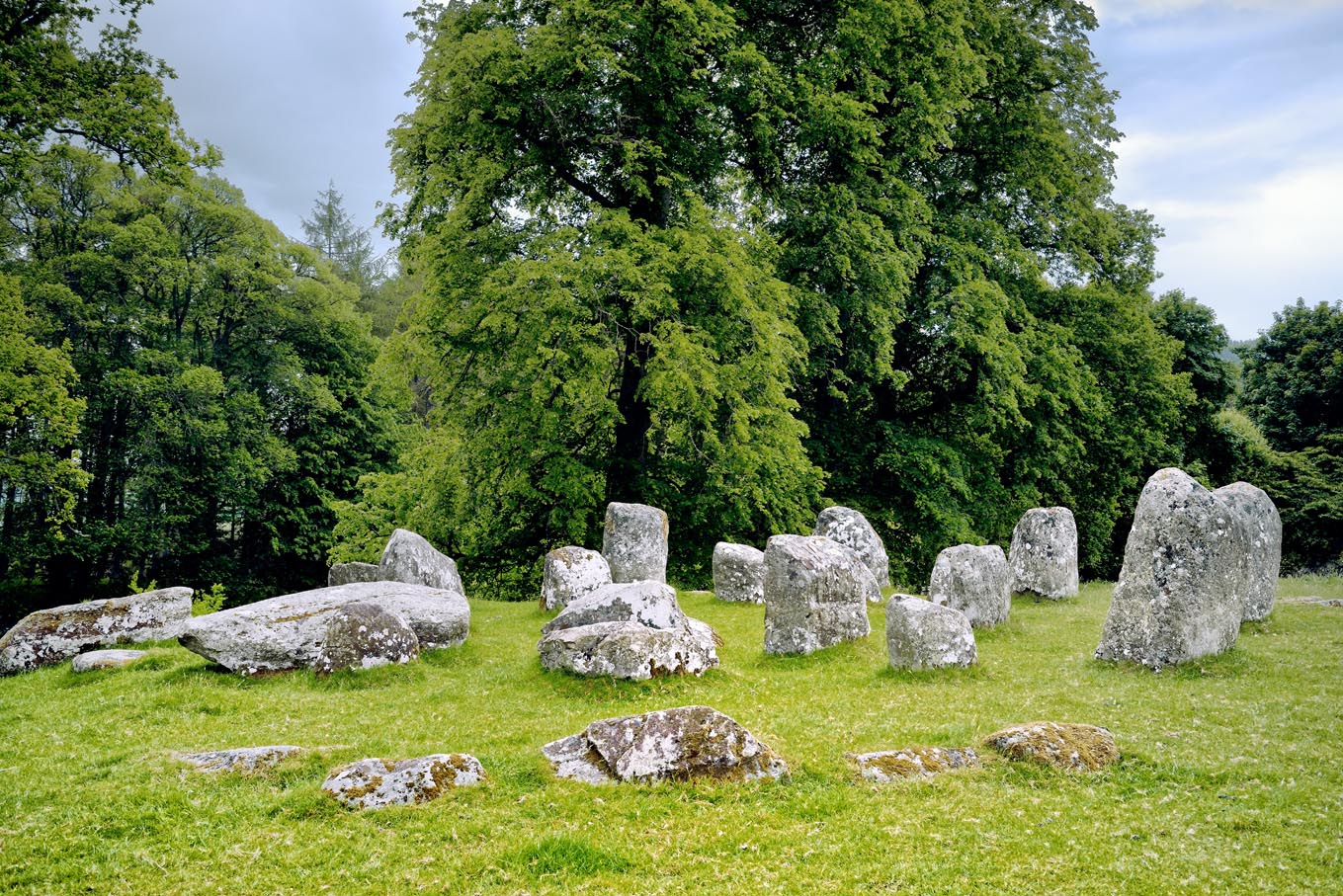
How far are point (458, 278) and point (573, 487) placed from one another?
701 centimetres

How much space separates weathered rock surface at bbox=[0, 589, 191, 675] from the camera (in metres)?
15.7

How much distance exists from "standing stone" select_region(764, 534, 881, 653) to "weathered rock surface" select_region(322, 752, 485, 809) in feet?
25.7

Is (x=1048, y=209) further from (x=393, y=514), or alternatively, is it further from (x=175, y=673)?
(x=175, y=673)

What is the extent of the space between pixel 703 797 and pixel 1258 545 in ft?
50.8

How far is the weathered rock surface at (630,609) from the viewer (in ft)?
48.0

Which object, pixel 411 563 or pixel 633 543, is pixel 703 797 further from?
pixel 633 543

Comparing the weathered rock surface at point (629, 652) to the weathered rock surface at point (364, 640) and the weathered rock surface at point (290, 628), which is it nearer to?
the weathered rock surface at point (364, 640)

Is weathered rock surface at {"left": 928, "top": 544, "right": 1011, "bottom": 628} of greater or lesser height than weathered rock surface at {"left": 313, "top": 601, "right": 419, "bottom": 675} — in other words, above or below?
above

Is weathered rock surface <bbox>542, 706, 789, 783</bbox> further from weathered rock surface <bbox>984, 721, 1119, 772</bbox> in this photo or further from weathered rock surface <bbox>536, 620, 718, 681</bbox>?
weathered rock surface <bbox>536, 620, 718, 681</bbox>

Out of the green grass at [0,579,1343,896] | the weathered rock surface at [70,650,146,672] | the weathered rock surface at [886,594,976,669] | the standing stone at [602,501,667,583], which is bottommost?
the weathered rock surface at [70,650,146,672]

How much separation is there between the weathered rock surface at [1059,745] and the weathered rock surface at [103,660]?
14638 millimetres

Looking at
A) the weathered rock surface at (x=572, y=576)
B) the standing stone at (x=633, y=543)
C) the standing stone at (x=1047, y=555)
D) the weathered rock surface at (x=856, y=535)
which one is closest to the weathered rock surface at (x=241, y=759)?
the weathered rock surface at (x=572, y=576)

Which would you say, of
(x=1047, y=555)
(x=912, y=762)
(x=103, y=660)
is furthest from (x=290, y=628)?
(x=1047, y=555)

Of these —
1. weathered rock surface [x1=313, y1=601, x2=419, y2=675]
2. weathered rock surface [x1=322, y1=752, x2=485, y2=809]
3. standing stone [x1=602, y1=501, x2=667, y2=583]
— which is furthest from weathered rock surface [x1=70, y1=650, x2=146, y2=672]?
standing stone [x1=602, y1=501, x2=667, y2=583]
